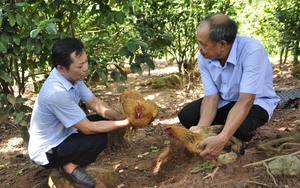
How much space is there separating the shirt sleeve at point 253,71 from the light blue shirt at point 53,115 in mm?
1253

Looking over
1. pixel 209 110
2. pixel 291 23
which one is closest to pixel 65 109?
pixel 209 110

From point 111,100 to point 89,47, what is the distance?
9.92 ft

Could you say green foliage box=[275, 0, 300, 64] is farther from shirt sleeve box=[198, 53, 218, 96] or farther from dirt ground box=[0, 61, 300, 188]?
shirt sleeve box=[198, 53, 218, 96]

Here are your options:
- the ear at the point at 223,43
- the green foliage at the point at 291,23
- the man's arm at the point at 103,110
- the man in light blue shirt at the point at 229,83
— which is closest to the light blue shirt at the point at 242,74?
the man in light blue shirt at the point at 229,83

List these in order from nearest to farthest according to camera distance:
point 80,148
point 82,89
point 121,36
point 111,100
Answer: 1. point 80,148
2. point 82,89
3. point 121,36
4. point 111,100

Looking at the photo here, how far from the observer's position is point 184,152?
3652 mm

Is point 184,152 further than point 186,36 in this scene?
No

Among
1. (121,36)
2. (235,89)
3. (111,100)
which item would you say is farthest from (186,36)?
(235,89)

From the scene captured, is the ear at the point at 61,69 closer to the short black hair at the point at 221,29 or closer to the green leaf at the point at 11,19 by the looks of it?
the green leaf at the point at 11,19

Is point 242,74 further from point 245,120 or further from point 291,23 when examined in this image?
point 291,23

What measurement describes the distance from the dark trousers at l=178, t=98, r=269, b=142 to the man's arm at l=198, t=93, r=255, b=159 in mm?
404

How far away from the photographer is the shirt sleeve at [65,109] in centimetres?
281

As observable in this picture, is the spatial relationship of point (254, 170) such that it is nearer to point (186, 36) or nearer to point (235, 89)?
point (235, 89)

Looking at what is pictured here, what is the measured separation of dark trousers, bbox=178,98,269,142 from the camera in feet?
10.3
